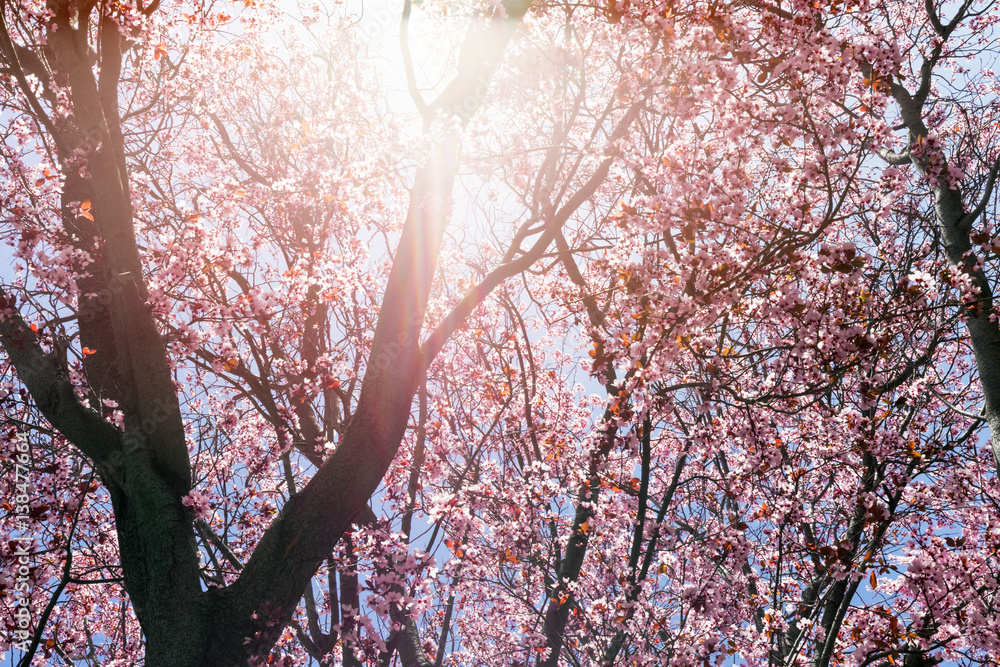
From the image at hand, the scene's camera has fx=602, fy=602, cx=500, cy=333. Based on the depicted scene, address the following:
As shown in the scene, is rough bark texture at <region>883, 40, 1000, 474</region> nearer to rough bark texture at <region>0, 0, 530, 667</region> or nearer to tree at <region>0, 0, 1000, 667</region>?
tree at <region>0, 0, 1000, 667</region>

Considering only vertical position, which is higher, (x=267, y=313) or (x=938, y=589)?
(x=938, y=589)

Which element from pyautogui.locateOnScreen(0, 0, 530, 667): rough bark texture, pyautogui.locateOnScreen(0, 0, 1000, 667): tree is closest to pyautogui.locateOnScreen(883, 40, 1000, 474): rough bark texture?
pyautogui.locateOnScreen(0, 0, 1000, 667): tree

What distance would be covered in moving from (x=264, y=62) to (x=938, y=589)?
10.3 meters

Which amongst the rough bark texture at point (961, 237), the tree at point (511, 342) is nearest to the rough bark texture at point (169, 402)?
the tree at point (511, 342)

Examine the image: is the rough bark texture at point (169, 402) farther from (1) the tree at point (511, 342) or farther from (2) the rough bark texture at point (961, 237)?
(2) the rough bark texture at point (961, 237)

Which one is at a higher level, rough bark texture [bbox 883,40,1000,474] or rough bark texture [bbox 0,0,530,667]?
rough bark texture [bbox 883,40,1000,474]

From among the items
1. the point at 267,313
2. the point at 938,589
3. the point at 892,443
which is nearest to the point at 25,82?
the point at 267,313

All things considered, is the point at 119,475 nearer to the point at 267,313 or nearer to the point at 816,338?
the point at 267,313

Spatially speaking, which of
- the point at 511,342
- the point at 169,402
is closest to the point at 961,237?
the point at 511,342

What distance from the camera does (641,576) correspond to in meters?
5.77

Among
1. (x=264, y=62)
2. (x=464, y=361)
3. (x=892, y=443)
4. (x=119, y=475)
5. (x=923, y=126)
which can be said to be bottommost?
(x=119, y=475)

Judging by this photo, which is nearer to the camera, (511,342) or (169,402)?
(169,402)

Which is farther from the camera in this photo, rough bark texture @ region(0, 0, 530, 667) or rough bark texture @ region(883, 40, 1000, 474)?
rough bark texture @ region(883, 40, 1000, 474)

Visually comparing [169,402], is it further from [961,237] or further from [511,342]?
[961,237]
